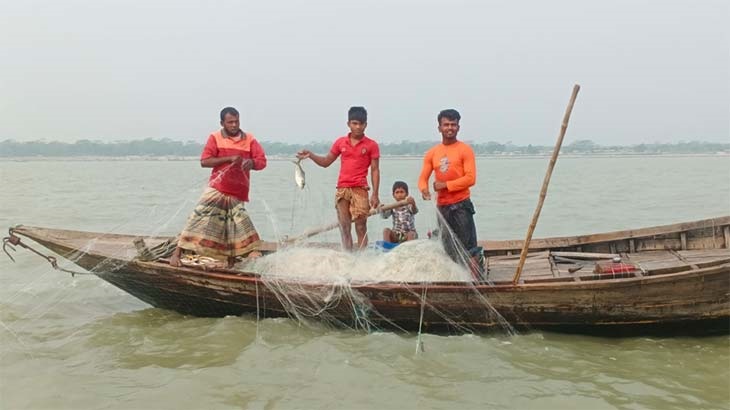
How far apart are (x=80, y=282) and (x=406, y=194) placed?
5274mm

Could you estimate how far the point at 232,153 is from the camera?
561 cm

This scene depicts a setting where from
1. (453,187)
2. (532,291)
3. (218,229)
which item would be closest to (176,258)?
(218,229)

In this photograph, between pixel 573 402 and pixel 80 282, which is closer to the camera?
pixel 573 402

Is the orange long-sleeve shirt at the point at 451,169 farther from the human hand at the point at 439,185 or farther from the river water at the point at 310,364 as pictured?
the river water at the point at 310,364

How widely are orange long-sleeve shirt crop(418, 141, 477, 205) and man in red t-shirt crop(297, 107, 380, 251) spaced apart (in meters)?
0.67

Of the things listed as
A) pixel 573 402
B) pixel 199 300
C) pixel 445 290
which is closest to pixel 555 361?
pixel 573 402

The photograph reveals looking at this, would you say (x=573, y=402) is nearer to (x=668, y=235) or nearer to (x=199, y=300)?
(x=668, y=235)

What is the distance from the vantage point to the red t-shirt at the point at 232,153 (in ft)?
18.3

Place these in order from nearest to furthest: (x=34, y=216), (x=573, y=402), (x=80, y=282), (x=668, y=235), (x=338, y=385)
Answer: (x=573, y=402) < (x=338, y=385) < (x=668, y=235) < (x=80, y=282) < (x=34, y=216)

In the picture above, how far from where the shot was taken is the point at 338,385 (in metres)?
4.56

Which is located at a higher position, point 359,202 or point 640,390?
point 359,202

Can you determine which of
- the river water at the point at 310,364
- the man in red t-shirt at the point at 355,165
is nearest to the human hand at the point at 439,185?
the river water at the point at 310,364

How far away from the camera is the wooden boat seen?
15.9ft

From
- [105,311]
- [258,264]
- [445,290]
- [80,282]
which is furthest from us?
[80,282]
